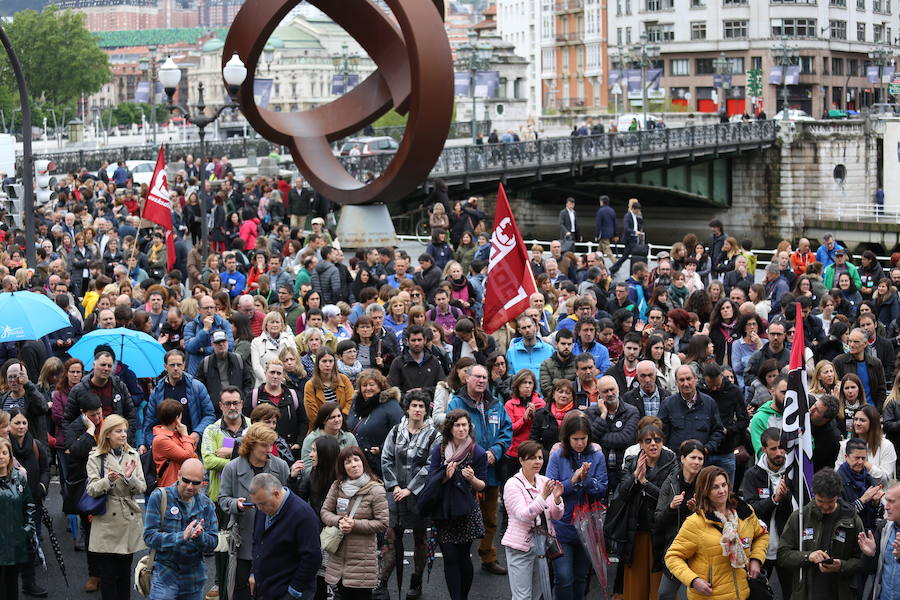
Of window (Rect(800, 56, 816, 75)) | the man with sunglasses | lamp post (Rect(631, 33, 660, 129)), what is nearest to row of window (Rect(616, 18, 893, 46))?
window (Rect(800, 56, 816, 75))

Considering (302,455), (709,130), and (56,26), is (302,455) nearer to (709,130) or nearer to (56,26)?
(709,130)

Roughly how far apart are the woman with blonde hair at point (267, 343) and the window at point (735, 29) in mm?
84727

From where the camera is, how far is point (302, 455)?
10.2 metres

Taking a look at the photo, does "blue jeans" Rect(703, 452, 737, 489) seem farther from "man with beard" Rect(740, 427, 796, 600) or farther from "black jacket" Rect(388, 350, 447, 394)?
"black jacket" Rect(388, 350, 447, 394)

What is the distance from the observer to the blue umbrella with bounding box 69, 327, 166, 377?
12.4m

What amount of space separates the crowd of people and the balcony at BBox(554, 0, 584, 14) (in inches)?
Result: 4039

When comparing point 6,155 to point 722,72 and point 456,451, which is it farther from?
point 722,72

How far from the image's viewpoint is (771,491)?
9.66 m

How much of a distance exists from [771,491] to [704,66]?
89.7 meters

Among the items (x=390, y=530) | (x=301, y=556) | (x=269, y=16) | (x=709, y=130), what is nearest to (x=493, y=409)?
(x=390, y=530)

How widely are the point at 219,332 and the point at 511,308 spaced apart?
105 inches

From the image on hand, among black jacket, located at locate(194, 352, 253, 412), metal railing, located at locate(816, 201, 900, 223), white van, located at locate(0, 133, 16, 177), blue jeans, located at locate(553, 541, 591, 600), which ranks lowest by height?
blue jeans, located at locate(553, 541, 591, 600)

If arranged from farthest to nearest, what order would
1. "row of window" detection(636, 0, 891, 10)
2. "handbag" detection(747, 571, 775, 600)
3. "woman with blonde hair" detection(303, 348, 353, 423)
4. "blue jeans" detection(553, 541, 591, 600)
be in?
"row of window" detection(636, 0, 891, 10), "woman with blonde hair" detection(303, 348, 353, 423), "blue jeans" detection(553, 541, 591, 600), "handbag" detection(747, 571, 775, 600)

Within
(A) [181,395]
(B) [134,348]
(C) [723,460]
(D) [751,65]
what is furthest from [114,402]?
(D) [751,65]
